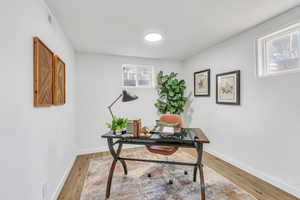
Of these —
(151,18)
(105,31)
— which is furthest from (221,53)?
(105,31)

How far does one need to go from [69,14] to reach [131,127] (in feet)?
5.76

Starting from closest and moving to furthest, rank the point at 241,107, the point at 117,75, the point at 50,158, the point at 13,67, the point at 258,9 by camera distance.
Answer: the point at 13,67, the point at 50,158, the point at 258,9, the point at 241,107, the point at 117,75

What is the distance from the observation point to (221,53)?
118 inches

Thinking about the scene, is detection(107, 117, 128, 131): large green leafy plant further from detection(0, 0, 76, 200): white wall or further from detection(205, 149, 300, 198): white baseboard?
detection(205, 149, 300, 198): white baseboard

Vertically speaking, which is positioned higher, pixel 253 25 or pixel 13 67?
pixel 253 25

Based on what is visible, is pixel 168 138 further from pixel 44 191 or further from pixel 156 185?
pixel 44 191

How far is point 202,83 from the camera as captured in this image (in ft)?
11.7

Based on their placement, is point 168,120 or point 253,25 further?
point 168,120

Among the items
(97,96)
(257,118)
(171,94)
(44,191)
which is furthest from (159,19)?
(44,191)

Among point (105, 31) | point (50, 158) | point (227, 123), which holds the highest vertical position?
point (105, 31)

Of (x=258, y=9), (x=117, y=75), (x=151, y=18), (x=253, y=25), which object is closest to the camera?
(x=258, y=9)

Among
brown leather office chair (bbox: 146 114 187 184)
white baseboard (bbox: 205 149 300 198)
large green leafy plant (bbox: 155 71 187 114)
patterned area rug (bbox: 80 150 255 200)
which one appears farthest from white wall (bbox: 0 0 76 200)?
white baseboard (bbox: 205 149 300 198)

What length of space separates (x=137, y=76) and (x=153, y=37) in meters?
1.54

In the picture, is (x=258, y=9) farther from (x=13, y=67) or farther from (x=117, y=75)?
(x=117, y=75)
